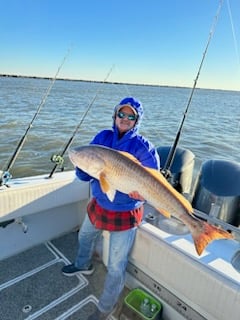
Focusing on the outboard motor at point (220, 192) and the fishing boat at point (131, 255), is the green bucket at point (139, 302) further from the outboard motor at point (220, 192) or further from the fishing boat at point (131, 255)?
the outboard motor at point (220, 192)

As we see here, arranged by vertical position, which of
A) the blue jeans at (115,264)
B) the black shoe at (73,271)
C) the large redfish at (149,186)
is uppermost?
the large redfish at (149,186)

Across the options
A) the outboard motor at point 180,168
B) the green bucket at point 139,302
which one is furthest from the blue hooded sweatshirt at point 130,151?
the outboard motor at point 180,168

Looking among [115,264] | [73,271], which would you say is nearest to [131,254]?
[115,264]

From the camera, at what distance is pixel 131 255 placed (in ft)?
7.46

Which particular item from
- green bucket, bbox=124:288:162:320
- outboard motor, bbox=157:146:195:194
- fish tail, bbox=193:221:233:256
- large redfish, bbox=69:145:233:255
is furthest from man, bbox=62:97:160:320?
outboard motor, bbox=157:146:195:194

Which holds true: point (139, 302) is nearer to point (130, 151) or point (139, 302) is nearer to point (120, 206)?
point (120, 206)

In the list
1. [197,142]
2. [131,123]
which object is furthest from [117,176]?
[197,142]

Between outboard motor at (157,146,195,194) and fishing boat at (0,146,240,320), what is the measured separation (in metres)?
0.01

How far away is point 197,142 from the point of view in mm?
10109

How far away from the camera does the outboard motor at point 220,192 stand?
273 centimetres

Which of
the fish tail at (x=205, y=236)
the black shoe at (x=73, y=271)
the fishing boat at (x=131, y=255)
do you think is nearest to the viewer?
the fish tail at (x=205, y=236)

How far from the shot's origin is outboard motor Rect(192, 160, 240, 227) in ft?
8.96

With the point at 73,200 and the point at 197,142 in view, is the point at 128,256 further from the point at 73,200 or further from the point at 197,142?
the point at 197,142

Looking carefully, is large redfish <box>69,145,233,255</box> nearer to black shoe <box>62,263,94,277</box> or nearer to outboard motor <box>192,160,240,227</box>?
outboard motor <box>192,160,240,227</box>
